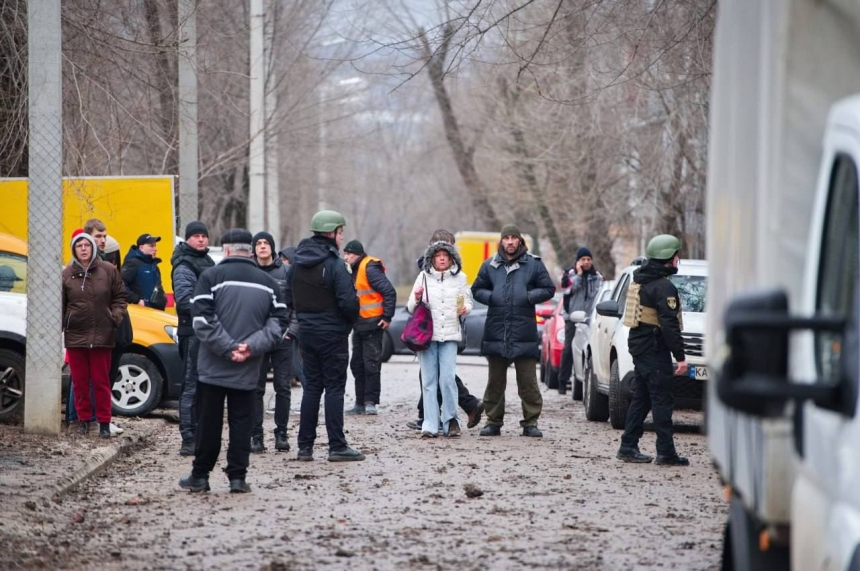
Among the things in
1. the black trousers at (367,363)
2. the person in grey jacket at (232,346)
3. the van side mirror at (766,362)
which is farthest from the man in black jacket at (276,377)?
the van side mirror at (766,362)

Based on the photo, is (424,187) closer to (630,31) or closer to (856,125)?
(630,31)

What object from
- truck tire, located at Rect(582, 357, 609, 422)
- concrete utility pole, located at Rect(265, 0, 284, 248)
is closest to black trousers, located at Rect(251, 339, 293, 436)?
truck tire, located at Rect(582, 357, 609, 422)

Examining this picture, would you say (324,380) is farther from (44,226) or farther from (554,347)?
(554,347)

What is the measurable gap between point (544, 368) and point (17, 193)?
32.0ft

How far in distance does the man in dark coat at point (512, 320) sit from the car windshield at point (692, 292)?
183cm

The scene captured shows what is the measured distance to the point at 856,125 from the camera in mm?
3553

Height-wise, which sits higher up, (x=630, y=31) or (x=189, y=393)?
(x=630, y=31)

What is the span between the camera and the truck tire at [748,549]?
4.18 metres

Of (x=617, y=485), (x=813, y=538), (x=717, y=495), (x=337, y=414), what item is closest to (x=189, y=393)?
(x=337, y=414)

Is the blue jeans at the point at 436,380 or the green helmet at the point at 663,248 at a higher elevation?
the green helmet at the point at 663,248

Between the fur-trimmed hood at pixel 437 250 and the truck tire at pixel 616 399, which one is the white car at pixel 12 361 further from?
the truck tire at pixel 616 399

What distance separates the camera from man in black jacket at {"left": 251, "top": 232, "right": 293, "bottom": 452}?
38.9 ft

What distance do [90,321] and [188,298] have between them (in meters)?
1.20

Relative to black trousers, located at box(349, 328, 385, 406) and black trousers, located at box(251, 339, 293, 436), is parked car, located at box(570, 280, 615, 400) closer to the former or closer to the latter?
black trousers, located at box(349, 328, 385, 406)
